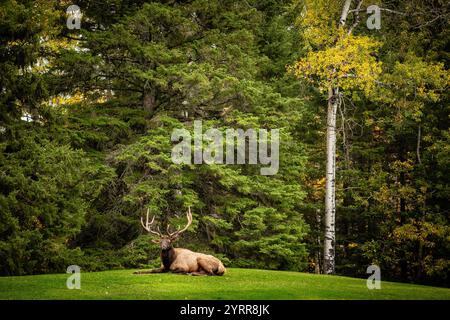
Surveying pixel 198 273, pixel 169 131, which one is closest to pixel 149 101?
pixel 169 131

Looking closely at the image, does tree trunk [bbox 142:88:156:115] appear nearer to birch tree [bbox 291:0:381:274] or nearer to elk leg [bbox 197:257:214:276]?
birch tree [bbox 291:0:381:274]

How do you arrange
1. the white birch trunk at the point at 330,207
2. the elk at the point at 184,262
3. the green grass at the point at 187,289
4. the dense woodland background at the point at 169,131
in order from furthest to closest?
the white birch trunk at the point at 330,207
the dense woodland background at the point at 169,131
the elk at the point at 184,262
the green grass at the point at 187,289

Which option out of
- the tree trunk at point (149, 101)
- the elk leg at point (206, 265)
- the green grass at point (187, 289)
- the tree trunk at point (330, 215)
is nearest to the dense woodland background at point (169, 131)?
the tree trunk at point (149, 101)

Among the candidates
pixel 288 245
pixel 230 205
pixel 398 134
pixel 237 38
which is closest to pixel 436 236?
pixel 398 134

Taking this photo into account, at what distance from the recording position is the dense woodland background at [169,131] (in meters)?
12.5

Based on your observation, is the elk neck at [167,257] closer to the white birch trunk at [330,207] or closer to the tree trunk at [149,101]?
the white birch trunk at [330,207]

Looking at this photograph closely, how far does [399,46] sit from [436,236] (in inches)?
311

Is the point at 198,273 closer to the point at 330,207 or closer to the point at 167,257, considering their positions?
the point at 167,257

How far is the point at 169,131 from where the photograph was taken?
51.1 ft

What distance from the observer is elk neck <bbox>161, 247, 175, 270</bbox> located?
37.4 ft

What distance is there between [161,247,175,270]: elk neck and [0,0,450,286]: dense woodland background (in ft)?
8.77

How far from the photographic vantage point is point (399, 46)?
2105 cm

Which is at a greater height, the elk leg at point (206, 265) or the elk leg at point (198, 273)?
the elk leg at point (206, 265)

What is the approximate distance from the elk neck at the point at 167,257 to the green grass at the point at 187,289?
56cm
